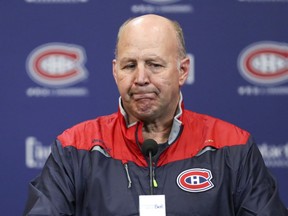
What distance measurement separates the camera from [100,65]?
2504 mm

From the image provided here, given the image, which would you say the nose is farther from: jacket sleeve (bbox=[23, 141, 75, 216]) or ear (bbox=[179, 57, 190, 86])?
jacket sleeve (bbox=[23, 141, 75, 216])

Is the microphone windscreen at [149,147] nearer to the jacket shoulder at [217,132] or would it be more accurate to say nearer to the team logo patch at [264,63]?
the jacket shoulder at [217,132]

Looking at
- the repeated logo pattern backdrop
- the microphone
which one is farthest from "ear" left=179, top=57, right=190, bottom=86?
the repeated logo pattern backdrop

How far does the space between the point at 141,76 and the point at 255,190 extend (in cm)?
43

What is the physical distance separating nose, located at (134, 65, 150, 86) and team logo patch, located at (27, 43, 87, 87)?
2.85ft

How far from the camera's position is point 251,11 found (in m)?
2.51

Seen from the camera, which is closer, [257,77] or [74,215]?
[74,215]

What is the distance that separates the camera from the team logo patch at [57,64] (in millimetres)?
2492

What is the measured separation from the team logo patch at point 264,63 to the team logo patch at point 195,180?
89 centimetres

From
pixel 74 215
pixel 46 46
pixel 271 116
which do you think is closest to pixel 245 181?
pixel 74 215

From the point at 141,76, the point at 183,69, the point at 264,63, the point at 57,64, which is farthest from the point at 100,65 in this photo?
the point at 141,76

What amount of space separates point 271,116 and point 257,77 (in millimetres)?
172

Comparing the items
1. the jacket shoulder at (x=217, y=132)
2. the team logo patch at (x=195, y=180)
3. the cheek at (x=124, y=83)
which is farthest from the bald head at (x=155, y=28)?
the team logo patch at (x=195, y=180)

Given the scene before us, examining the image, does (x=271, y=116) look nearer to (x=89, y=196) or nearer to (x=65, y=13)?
(x=65, y=13)
